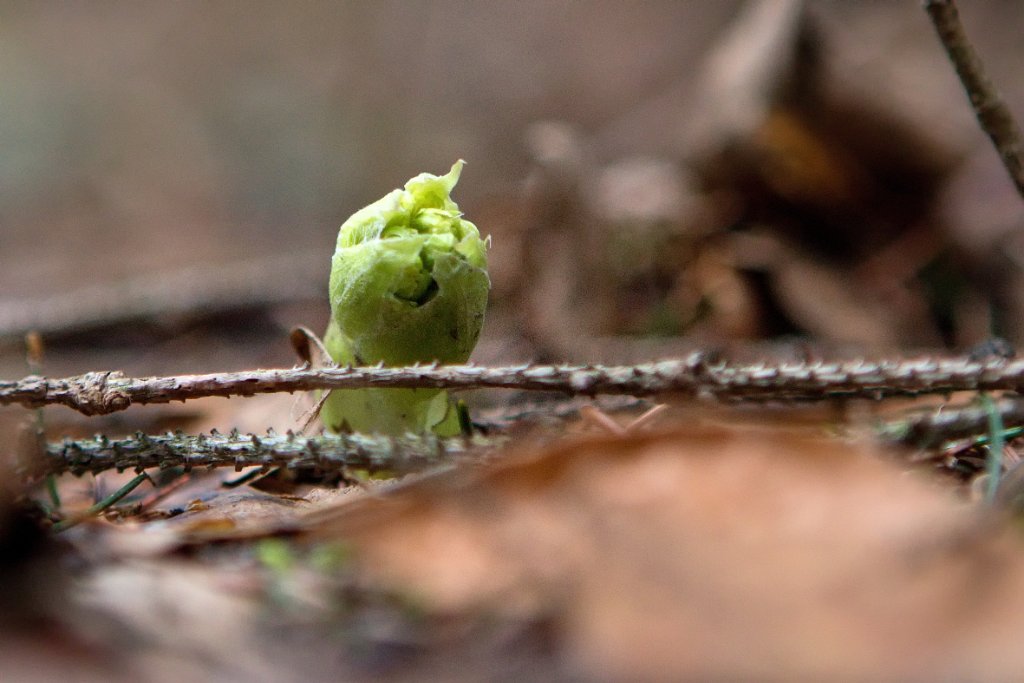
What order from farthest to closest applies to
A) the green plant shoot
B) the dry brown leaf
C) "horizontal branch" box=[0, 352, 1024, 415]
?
the green plant shoot
"horizontal branch" box=[0, 352, 1024, 415]
the dry brown leaf

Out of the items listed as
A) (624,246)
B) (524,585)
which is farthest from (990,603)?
(624,246)

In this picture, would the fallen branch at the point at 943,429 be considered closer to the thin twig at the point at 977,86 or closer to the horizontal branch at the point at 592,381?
the horizontal branch at the point at 592,381

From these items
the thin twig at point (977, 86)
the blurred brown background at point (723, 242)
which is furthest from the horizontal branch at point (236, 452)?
the blurred brown background at point (723, 242)

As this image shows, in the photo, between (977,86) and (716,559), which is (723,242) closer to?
(977,86)

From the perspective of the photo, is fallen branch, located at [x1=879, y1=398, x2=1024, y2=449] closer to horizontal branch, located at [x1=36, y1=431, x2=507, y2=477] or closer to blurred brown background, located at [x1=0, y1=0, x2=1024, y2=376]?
horizontal branch, located at [x1=36, y1=431, x2=507, y2=477]

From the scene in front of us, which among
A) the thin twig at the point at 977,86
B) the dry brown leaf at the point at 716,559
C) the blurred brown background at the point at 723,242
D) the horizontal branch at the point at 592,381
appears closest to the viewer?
the dry brown leaf at the point at 716,559

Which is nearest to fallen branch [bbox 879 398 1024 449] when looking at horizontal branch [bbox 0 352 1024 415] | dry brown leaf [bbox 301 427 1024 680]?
horizontal branch [bbox 0 352 1024 415]
